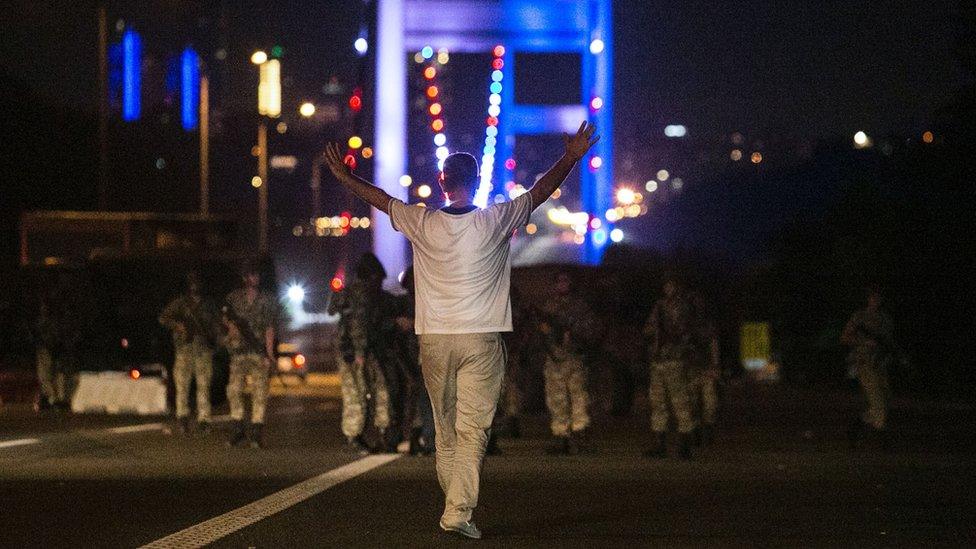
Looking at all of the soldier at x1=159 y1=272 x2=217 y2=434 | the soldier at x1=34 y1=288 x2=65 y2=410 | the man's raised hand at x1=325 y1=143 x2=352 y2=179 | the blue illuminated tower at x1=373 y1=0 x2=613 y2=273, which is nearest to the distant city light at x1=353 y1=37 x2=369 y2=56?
the blue illuminated tower at x1=373 y1=0 x2=613 y2=273

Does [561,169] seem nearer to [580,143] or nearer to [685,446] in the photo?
[580,143]

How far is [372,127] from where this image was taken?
1107 inches

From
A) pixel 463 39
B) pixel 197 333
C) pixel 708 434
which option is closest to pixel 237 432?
pixel 197 333

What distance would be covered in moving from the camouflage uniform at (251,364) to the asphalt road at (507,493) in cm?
50

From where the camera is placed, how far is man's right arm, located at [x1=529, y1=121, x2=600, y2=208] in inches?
325

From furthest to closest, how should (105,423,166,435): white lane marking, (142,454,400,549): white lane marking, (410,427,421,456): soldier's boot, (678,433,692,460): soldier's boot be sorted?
(105,423,166,435): white lane marking < (410,427,421,456): soldier's boot < (678,433,692,460): soldier's boot < (142,454,400,549): white lane marking

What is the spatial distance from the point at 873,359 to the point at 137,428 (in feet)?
28.1

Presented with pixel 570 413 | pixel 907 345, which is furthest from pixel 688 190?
pixel 570 413

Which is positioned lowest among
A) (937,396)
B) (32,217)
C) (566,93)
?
(937,396)

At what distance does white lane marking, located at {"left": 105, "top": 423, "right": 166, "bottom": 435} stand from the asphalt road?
0.60ft

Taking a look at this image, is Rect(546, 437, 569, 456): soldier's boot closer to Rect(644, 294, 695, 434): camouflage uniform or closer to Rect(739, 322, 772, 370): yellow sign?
Rect(644, 294, 695, 434): camouflage uniform

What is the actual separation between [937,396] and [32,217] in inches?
692

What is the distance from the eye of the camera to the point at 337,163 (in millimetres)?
8742

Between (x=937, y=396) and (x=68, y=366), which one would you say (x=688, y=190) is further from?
(x=68, y=366)
